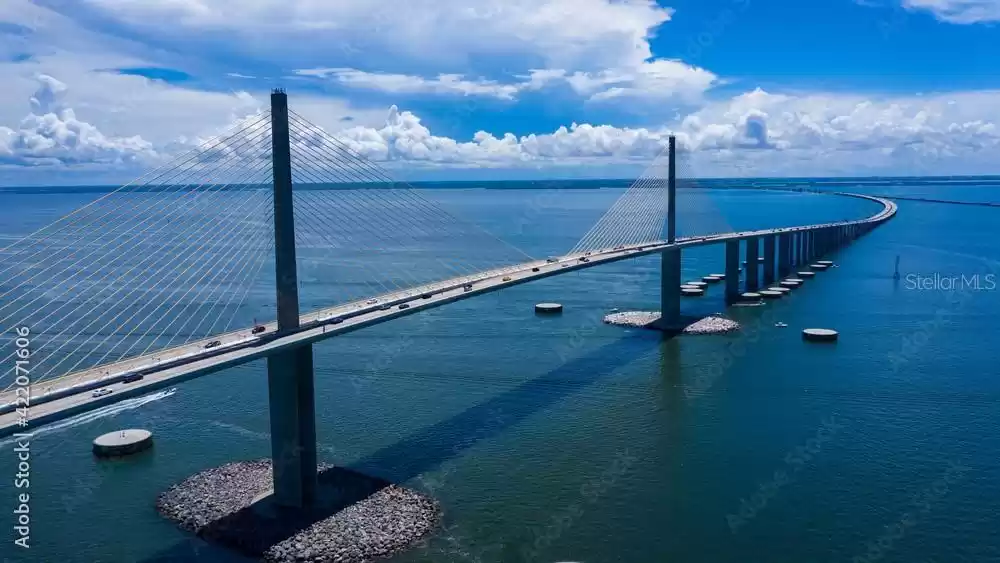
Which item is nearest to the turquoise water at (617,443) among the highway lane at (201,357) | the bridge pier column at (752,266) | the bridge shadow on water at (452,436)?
the bridge shadow on water at (452,436)

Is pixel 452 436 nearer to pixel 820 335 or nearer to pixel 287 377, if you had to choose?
pixel 287 377

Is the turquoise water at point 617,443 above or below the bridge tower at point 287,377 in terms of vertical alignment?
below

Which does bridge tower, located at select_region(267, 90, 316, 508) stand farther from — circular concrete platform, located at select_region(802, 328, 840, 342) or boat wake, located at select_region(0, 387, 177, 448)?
circular concrete platform, located at select_region(802, 328, 840, 342)

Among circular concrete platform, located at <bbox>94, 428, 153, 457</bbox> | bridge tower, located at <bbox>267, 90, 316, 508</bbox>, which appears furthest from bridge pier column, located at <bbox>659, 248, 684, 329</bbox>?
circular concrete platform, located at <bbox>94, 428, 153, 457</bbox>

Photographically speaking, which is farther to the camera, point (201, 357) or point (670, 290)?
point (670, 290)

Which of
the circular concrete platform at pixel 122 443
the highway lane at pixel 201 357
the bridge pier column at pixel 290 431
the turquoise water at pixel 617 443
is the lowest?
the turquoise water at pixel 617 443

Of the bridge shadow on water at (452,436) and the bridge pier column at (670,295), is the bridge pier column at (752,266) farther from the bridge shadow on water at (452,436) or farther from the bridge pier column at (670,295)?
the bridge shadow on water at (452,436)

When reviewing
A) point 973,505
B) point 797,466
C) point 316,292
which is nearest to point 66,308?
point 316,292

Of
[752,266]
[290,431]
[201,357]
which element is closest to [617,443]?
[290,431]
